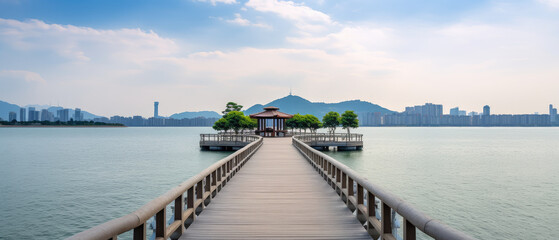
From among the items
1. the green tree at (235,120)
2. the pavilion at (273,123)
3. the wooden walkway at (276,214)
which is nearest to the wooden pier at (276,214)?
the wooden walkway at (276,214)

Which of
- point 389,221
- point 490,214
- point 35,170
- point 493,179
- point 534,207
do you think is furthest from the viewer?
point 35,170

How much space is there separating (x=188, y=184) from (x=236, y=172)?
753 centimetres

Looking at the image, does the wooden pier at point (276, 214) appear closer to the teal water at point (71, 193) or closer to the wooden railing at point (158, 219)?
the wooden railing at point (158, 219)

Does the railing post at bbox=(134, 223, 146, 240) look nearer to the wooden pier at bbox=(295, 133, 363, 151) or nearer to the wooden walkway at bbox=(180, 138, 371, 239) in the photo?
the wooden walkway at bbox=(180, 138, 371, 239)

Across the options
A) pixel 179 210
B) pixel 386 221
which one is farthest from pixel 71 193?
pixel 386 221

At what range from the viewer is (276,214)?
259 inches

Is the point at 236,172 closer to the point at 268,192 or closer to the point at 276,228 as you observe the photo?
the point at 268,192

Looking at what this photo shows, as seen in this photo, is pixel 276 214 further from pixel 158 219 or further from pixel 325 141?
pixel 325 141

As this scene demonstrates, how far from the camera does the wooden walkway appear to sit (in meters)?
5.35

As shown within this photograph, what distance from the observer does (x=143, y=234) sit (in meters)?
3.61

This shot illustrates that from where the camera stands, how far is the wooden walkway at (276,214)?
5352 millimetres

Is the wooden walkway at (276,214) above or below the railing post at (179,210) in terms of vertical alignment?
below

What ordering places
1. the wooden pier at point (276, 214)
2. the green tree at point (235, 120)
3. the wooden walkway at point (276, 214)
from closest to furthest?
the wooden pier at point (276, 214), the wooden walkway at point (276, 214), the green tree at point (235, 120)

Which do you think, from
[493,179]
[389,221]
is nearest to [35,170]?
[389,221]
